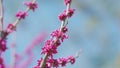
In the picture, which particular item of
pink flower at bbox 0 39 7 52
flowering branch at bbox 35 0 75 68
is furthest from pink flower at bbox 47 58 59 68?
pink flower at bbox 0 39 7 52

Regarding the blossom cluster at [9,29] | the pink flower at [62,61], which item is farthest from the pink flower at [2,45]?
the pink flower at [62,61]

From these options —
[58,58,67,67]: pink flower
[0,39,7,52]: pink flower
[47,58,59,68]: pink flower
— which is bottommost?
[47,58,59,68]: pink flower

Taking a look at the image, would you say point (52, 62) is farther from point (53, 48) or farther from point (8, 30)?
point (8, 30)

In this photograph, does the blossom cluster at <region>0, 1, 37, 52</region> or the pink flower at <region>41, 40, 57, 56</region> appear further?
the pink flower at <region>41, 40, 57, 56</region>

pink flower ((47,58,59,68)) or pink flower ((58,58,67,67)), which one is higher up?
pink flower ((58,58,67,67))

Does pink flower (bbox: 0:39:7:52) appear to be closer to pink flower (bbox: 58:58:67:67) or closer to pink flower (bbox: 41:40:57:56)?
pink flower (bbox: 41:40:57:56)

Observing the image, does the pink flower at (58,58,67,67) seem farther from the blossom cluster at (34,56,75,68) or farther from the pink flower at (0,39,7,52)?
the pink flower at (0,39,7,52)

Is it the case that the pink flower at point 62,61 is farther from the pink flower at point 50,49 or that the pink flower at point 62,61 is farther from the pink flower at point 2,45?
the pink flower at point 2,45

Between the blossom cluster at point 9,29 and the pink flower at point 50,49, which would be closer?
the blossom cluster at point 9,29

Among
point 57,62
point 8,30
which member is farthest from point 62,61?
point 8,30

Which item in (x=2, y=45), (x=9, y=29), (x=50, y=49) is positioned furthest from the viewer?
(x=9, y=29)

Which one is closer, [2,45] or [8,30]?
[2,45]

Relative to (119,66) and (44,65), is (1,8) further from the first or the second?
(119,66)
